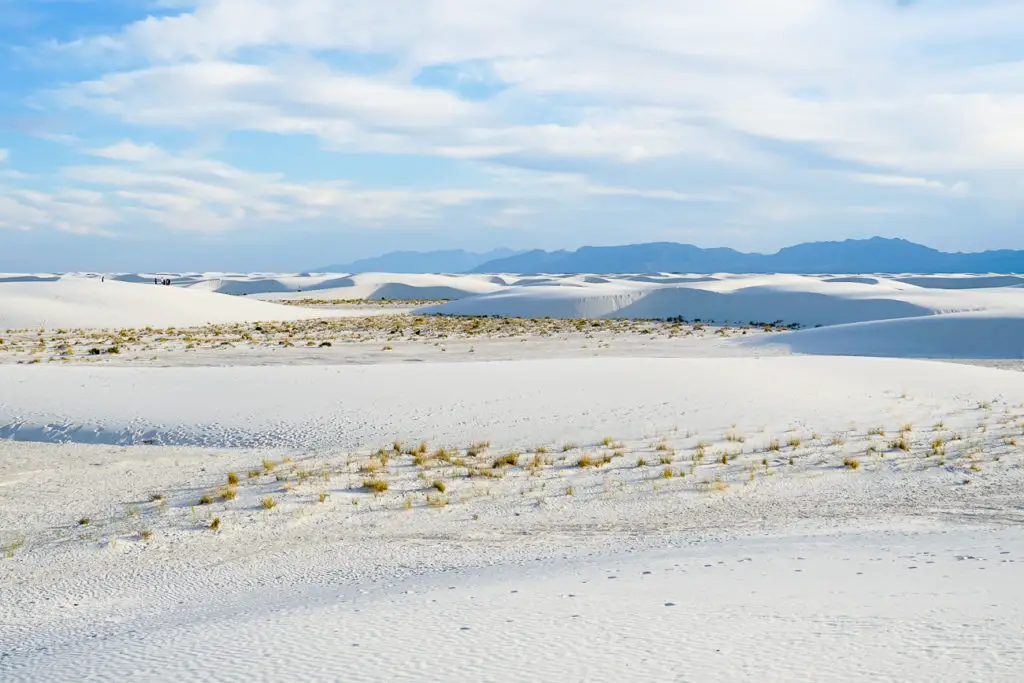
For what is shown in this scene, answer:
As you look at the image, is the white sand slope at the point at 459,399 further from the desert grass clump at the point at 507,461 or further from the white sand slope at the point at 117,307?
the white sand slope at the point at 117,307

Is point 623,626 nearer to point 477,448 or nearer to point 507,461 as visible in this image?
point 507,461

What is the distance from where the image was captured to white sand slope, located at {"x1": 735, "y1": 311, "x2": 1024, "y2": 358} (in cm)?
2714

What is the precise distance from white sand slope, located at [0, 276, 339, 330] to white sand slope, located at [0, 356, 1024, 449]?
25152mm

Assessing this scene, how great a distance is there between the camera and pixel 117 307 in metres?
44.5

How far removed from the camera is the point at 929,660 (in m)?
4.07

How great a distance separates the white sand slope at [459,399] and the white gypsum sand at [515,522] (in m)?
0.07

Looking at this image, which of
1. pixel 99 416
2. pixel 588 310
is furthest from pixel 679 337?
pixel 99 416

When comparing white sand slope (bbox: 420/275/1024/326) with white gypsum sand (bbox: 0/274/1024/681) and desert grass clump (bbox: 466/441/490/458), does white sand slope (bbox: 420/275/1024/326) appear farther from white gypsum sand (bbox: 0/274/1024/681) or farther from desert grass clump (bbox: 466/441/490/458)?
desert grass clump (bbox: 466/441/490/458)

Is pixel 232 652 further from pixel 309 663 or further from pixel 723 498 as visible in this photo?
pixel 723 498

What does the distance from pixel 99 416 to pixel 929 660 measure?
42.2 ft

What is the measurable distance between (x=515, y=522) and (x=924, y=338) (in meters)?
24.1

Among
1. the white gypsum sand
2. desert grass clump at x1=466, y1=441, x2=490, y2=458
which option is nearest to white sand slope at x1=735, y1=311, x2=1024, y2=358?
the white gypsum sand

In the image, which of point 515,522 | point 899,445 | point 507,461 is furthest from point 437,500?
point 899,445

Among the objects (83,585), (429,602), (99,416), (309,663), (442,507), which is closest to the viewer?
(309,663)
